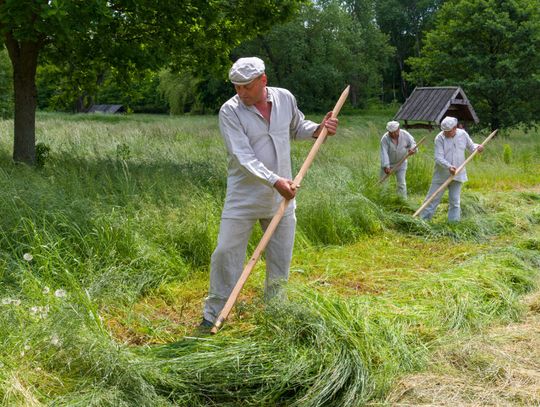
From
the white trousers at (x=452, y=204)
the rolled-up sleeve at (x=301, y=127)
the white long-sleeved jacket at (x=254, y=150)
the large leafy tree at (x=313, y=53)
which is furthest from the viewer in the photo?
the large leafy tree at (x=313, y=53)

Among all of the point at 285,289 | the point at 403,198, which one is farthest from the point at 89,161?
the point at 285,289

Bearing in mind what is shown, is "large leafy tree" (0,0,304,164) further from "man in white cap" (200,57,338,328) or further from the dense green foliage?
the dense green foliage

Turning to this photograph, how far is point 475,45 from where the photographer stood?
2166 cm

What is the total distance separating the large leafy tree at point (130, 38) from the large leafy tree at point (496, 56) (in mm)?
11910

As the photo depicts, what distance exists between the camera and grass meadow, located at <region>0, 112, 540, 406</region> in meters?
3.37

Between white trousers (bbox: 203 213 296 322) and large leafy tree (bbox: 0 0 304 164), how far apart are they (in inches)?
156

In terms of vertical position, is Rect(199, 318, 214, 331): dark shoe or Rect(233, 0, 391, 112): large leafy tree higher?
Rect(233, 0, 391, 112): large leafy tree

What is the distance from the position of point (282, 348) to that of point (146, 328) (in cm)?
117

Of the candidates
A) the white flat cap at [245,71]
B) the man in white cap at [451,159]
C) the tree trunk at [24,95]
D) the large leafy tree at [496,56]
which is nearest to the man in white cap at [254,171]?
the white flat cap at [245,71]

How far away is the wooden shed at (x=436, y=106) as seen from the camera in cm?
1532

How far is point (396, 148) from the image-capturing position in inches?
385

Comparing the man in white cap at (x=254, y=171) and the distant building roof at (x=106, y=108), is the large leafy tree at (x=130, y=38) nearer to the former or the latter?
the man in white cap at (x=254, y=171)

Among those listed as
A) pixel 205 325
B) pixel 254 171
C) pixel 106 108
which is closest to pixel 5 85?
pixel 106 108

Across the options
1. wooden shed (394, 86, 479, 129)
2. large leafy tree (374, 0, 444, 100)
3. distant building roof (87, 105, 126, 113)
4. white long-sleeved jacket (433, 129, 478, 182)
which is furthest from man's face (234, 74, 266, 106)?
distant building roof (87, 105, 126, 113)
